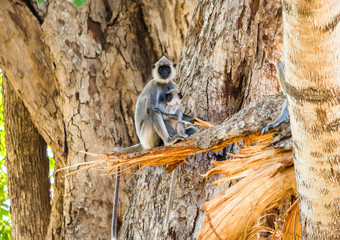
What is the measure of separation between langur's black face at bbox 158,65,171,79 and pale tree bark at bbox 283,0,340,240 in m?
2.46

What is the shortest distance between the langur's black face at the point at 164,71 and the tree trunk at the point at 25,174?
6.50 ft

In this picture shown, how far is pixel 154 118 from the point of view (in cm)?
380

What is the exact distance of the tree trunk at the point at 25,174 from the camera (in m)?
5.28

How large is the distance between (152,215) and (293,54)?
206 cm

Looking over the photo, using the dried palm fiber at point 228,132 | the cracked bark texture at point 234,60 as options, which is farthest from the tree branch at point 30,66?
the dried palm fiber at point 228,132

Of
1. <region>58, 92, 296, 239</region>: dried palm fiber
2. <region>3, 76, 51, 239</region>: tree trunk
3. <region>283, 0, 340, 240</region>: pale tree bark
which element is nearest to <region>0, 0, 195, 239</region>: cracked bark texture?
<region>3, 76, 51, 239</region>: tree trunk

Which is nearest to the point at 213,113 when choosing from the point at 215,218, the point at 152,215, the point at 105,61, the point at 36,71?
the point at 152,215

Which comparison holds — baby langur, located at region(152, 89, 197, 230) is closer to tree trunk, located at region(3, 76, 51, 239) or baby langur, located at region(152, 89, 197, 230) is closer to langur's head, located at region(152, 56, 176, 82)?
langur's head, located at region(152, 56, 176, 82)

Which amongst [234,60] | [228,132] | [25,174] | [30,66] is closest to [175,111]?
[234,60]

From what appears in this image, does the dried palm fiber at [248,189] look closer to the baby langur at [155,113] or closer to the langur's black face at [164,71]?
the baby langur at [155,113]

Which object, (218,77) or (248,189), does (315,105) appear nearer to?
(248,189)

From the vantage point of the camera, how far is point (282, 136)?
2240 millimetres

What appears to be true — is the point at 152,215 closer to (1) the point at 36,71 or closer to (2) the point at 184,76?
(2) the point at 184,76

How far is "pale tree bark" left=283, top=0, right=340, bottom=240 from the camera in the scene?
1.54 meters
